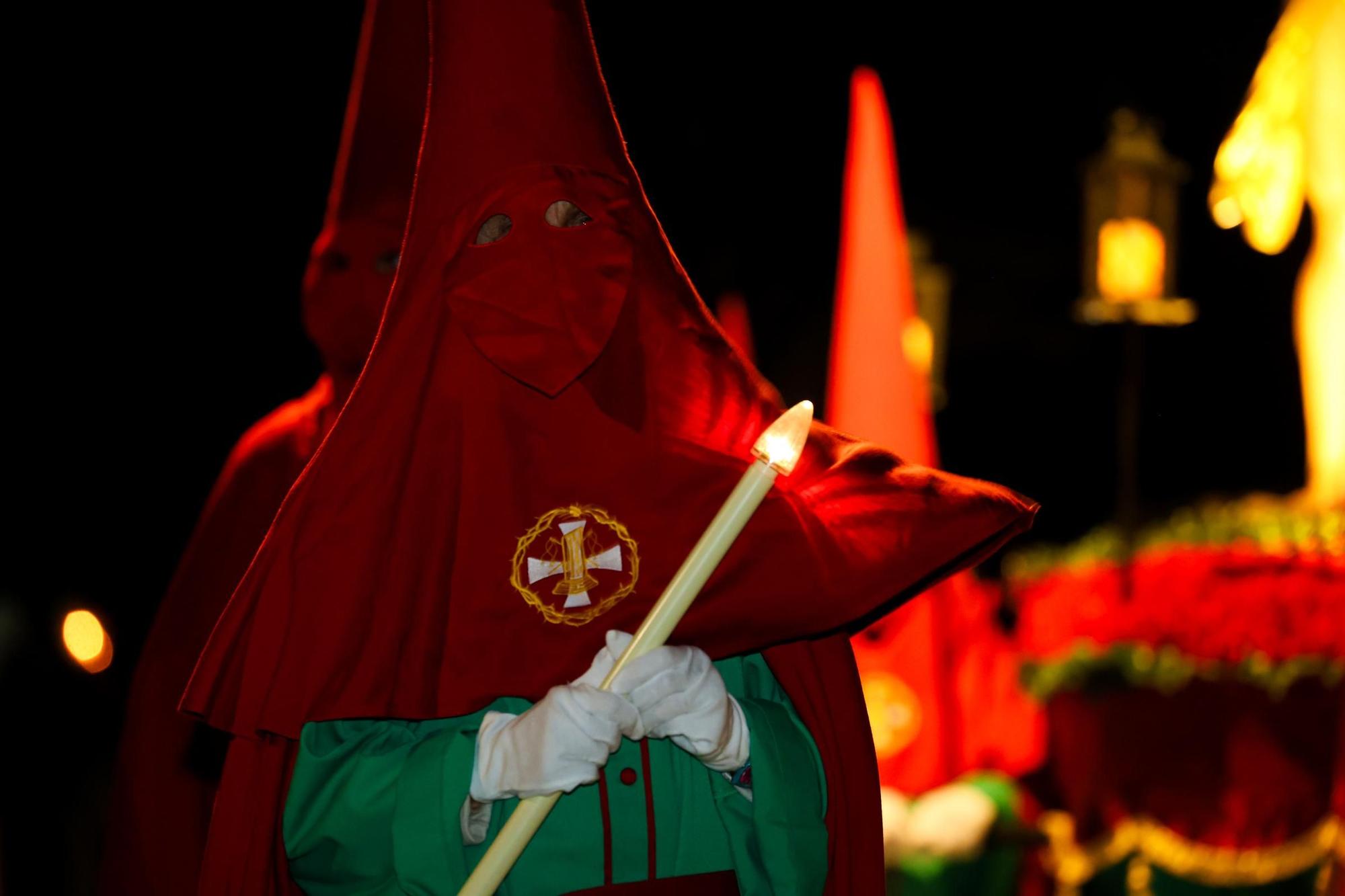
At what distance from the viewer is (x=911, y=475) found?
197 centimetres

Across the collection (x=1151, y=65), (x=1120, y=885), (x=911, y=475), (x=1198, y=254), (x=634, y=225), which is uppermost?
(x=1151, y=65)

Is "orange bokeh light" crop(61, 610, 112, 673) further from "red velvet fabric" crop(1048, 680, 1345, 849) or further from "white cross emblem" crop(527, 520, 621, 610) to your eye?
"white cross emblem" crop(527, 520, 621, 610)

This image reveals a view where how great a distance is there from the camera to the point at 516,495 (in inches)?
78.7

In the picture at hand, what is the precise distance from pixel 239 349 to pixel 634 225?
146 inches

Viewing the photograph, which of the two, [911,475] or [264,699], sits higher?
[911,475]

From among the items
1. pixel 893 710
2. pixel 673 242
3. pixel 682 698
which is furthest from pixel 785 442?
pixel 673 242

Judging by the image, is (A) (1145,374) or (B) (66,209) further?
(A) (1145,374)

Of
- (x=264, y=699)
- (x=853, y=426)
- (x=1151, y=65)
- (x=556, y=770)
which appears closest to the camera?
(x=556, y=770)

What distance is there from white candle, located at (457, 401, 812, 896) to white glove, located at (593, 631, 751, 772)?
1.0 inches

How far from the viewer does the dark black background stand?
15.9 feet

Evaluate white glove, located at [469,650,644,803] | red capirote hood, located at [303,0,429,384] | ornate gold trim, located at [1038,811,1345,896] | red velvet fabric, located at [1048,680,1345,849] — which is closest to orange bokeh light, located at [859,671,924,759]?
→ red velvet fabric, located at [1048,680,1345,849]

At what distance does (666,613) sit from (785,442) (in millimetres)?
271

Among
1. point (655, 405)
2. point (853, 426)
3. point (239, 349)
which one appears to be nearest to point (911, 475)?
point (655, 405)

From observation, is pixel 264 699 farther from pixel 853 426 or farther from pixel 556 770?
pixel 853 426
